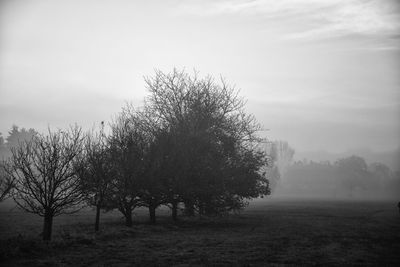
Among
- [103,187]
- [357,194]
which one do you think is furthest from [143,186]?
[357,194]

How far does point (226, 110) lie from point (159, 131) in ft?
22.5

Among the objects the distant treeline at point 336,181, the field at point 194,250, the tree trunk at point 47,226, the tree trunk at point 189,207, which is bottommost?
the field at point 194,250

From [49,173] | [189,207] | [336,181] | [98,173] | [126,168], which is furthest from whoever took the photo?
[336,181]

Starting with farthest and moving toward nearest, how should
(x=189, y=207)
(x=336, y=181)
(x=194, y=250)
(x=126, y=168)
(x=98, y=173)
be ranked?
(x=336, y=181)
(x=189, y=207)
(x=126, y=168)
(x=98, y=173)
(x=194, y=250)

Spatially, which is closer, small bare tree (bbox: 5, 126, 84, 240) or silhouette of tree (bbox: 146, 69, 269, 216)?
small bare tree (bbox: 5, 126, 84, 240)

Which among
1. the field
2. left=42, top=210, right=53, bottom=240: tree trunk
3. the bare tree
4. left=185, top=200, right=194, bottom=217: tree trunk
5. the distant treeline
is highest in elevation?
the distant treeline

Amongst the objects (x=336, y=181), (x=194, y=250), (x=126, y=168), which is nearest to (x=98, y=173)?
(x=126, y=168)

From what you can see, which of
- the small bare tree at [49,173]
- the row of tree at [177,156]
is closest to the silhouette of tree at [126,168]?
the row of tree at [177,156]

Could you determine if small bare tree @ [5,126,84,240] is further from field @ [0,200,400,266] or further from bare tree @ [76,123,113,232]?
bare tree @ [76,123,113,232]

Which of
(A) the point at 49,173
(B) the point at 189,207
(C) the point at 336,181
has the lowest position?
(B) the point at 189,207

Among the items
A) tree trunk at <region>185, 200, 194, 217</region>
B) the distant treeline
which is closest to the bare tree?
tree trunk at <region>185, 200, 194, 217</region>

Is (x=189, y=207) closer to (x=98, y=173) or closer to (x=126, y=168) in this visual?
(x=126, y=168)

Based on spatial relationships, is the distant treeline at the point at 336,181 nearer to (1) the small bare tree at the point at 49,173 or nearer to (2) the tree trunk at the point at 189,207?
(2) the tree trunk at the point at 189,207

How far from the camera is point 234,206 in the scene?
31125 millimetres
